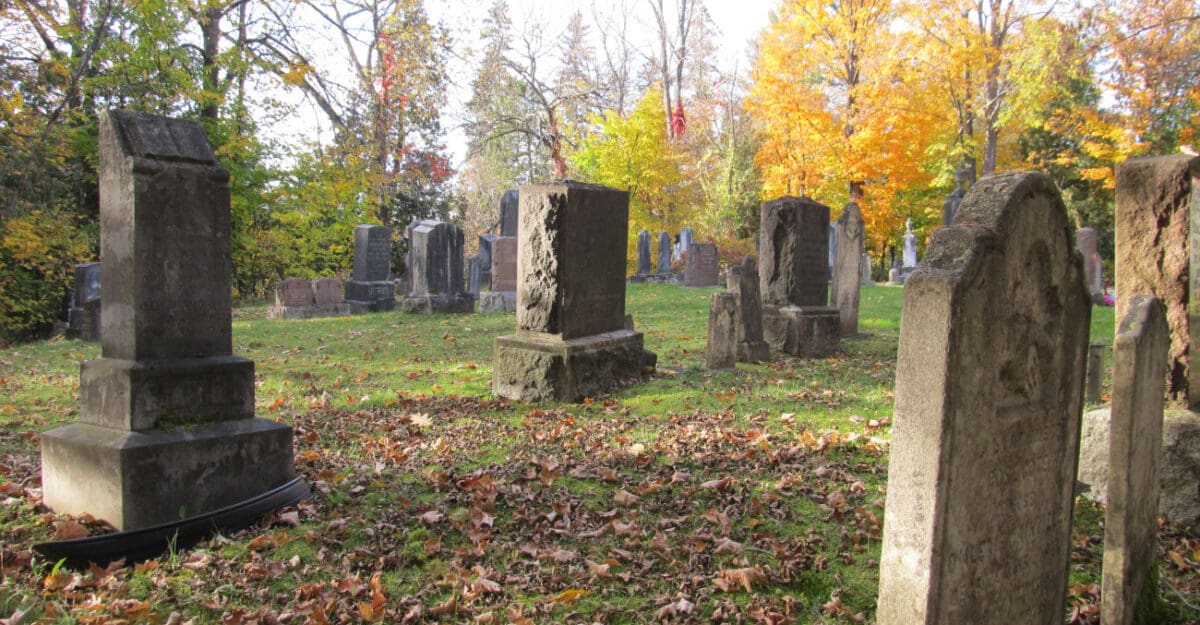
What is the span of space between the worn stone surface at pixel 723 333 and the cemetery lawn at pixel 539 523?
Result: 4.28 ft

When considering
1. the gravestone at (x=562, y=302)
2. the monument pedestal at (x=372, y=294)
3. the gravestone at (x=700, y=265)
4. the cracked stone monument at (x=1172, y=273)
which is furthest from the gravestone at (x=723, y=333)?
the gravestone at (x=700, y=265)

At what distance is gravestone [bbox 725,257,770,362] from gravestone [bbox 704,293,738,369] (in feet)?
1.84

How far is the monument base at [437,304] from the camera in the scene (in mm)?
16875

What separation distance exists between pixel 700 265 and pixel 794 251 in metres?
13.4

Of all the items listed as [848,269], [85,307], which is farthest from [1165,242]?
[85,307]

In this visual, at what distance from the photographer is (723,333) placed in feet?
30.2

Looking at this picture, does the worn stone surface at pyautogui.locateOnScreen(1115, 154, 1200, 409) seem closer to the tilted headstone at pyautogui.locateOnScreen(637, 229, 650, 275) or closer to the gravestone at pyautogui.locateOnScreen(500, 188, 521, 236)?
the gravestone at pyautogui.locateOnScreen(500, 188, 521, 236)

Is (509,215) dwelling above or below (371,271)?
above

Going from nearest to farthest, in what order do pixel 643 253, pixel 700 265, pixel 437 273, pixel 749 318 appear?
1. pixel 749 318
2. pixel 437 273
3. pixel 700 265
4. pixel 643 253

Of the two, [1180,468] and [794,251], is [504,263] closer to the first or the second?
[794,251]

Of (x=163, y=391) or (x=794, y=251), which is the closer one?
(x=163, y=391)

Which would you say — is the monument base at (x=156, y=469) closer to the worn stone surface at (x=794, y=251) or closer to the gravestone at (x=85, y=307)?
the worn stone surface at (x=794, y=251)

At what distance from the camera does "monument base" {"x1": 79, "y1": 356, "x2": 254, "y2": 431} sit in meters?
4.25

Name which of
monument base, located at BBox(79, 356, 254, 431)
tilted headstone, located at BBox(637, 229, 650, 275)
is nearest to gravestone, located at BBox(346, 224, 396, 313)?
tilted headstone, located at BBox(637, 229, 650, 275)
